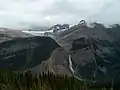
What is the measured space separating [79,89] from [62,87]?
14.2 meters

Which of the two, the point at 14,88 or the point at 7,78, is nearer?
the point at 14,88

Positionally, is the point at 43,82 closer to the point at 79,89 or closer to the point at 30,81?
the point at 30,81

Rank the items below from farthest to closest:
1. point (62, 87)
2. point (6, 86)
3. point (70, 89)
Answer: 1. point (70, 89)
2. point (62, 87)
3. point (6, 86)

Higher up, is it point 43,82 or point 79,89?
point 43,82

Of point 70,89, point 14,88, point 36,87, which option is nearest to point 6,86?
point 14,88

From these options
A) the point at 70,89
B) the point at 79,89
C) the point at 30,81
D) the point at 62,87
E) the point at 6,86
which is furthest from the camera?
the point at 79,89

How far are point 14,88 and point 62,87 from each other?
15810 mm

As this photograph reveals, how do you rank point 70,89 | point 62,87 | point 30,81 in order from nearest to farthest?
point 30,81 < point 62,87 < point 70,89

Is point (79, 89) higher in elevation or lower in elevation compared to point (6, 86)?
lower

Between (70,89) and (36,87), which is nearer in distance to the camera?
(36,87)

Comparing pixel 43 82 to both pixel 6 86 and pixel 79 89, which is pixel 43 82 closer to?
pixel 6 86

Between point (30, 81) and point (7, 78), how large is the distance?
17.2 ft

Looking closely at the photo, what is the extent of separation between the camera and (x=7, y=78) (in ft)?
233

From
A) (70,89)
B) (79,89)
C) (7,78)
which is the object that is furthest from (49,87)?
(79,89)
